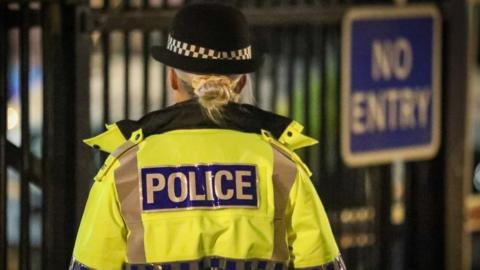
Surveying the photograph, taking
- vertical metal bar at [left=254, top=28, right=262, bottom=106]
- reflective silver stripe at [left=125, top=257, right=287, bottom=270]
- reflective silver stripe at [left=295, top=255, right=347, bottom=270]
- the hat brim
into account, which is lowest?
reflective silver stripe at [left=295, top=255, right=347, bottom=270]

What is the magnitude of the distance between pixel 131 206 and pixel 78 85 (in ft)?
5.94

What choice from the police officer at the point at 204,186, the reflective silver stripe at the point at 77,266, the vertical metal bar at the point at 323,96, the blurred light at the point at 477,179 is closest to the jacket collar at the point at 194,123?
the police officer at the point at 204,186

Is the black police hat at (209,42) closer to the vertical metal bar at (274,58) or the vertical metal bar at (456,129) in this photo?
the vertical metal bar at (274,58)

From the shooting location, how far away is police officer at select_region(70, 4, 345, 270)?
373cm

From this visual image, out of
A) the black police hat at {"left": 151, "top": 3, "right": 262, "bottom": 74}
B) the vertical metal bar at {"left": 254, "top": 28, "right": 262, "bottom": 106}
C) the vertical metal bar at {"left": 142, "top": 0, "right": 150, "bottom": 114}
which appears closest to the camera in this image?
the black police hat at {"left": 151, "top": 3, "right": 262, "bottom": 74}

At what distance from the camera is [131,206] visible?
3740 mm

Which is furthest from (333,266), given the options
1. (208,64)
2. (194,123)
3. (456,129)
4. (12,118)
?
(456,129)

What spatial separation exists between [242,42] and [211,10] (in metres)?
0.13

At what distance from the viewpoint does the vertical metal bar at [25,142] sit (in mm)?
5383

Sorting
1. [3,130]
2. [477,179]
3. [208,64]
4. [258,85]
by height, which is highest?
[258,85]

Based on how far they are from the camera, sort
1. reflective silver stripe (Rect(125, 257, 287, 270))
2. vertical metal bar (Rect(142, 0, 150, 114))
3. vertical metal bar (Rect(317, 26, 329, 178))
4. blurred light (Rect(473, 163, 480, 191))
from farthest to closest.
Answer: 1. blurred light (Rect(473, 163, 480, 191))
2. vertical metal bar (Rect(317, 26, 329, 178))
3. vertical metal bar (Rect(142, 0, 150, 114))
4. reflective silver stripe (Rect(125, 257, 287, 270))

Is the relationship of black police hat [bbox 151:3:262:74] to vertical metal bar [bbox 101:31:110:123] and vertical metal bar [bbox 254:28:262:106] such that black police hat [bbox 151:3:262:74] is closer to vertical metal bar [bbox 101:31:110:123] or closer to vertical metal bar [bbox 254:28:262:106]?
vertical metal bar [bbox 101:31:110:123]

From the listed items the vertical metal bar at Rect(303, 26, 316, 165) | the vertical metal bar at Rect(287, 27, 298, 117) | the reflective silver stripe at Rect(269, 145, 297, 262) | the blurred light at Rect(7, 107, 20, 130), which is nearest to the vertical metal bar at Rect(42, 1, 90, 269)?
the blurred light at Rect(7, 107, 20, 130)

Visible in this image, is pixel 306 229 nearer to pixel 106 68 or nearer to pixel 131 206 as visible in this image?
pixel 131 206
